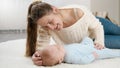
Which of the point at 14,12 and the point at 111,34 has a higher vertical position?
the point at 14,12

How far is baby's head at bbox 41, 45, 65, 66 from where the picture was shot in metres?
1.19

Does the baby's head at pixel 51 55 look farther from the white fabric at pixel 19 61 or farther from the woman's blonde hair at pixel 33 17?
the woman's blonde hair at pixel 33 17

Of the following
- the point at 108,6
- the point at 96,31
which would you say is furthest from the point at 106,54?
the point at 108,6

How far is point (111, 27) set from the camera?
1.77 m

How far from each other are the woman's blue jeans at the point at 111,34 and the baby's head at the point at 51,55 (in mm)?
523

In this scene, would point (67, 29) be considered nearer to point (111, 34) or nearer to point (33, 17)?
point (33, 17)

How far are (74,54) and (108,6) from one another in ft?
9.40

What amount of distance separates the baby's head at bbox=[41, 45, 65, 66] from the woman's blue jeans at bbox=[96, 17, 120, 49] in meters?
0.52

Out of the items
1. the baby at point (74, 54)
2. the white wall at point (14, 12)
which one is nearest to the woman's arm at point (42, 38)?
the baby at point (74, 54)

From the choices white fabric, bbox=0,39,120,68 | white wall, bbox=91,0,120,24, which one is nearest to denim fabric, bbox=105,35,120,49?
white fabric, bbox=0,39,120,68

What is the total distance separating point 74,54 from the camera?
4.17 feet

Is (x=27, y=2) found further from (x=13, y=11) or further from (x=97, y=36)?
(x=97, y=36)

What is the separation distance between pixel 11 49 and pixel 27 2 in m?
2.74

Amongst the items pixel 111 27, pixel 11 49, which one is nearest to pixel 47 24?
pixel 11 49
